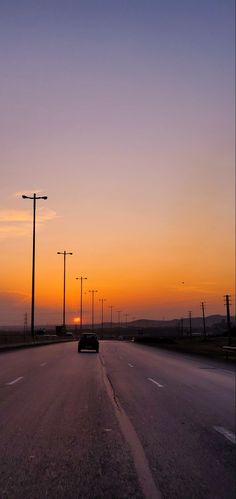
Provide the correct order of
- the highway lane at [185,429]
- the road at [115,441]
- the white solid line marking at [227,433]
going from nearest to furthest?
the road at [115,441] → the highway lane at [185,429] → the white solid line marking at [227,433]

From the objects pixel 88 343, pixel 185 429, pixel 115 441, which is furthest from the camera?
pixel 88 343

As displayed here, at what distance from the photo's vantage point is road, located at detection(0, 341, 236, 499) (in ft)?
24.0

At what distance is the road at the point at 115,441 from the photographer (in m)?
7.32

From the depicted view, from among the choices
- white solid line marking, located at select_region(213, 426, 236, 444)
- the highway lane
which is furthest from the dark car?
white solid line marking, located at select_region(213, 426, 236, 444)

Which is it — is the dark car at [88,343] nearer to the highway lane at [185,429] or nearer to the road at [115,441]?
the highway lane at [185,429]

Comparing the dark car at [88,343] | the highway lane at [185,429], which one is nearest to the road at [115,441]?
the highway lane at [185,429]

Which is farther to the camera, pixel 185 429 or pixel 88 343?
pixel 88 343

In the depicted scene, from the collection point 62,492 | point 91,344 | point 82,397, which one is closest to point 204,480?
point 62,492

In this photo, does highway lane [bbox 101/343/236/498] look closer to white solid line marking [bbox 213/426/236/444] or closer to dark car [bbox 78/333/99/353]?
white solid line marking [bbox 213/426/236/444]

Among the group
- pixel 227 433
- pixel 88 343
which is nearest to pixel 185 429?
pixel 227 433

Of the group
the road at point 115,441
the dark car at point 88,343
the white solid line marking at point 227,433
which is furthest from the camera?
the dark car at point 88,343

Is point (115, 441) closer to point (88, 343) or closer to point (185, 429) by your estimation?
point (185, 429)

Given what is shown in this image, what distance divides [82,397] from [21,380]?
204 inches

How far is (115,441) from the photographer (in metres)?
10.2
